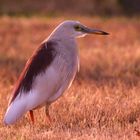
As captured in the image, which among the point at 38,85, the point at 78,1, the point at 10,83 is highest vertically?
the point at 38,85

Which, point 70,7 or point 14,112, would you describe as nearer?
point 14,112

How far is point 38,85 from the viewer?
7.57 metres

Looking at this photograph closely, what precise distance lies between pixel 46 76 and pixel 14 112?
0.55 meters

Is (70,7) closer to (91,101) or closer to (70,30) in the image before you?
(91,101)

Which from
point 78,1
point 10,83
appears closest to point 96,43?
point 10,83

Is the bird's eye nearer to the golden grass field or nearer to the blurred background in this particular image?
the golden grass field

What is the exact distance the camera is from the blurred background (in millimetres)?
29859

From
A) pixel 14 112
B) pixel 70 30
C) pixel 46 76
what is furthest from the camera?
pixel 70 30

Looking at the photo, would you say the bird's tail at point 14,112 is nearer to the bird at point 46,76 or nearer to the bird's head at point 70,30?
the bird at point 46,76

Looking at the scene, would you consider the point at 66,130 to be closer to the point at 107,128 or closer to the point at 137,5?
the point at 107,128

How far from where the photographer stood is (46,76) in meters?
7.61

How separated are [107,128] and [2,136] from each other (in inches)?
42.5

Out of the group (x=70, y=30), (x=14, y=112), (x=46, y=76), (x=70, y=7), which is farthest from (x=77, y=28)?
(x=70, y=7)

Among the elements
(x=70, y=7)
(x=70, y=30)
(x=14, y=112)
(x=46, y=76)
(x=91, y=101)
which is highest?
(x=70, y=30)
